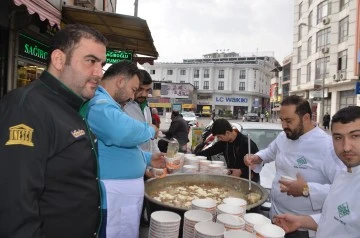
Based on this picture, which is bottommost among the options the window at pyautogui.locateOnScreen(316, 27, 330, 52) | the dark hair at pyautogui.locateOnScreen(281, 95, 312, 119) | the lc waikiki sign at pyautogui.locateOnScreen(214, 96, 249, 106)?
the dark hair at pyautogui.locateOnScreen(281, 95, 312, 119)

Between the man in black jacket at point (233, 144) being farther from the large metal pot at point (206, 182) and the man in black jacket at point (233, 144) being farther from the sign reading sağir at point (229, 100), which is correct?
the sign reading sağir at point (229, 100)

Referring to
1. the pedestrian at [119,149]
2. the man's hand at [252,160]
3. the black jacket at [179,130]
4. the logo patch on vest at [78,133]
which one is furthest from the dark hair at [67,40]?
the black jacket at [179,130]

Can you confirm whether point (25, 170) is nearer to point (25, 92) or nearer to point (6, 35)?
point (25, 92)

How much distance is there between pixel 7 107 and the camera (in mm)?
1452

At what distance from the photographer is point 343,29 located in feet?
99.8

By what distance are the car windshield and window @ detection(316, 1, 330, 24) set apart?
32.3 meters

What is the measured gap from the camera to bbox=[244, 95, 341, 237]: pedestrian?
280 cm

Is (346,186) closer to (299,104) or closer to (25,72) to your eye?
(299,104)

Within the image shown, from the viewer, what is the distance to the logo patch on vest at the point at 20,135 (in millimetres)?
1356

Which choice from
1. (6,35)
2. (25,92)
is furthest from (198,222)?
(6,35)

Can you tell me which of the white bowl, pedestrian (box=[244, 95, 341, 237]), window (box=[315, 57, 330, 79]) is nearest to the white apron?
the white bowl

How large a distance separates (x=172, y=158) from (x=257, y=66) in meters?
79.5

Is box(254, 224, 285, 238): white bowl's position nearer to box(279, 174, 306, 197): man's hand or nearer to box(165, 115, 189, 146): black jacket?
box(279, 174, 306, 197): man's hand

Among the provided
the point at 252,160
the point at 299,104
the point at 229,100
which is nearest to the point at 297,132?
the point at 299,104
